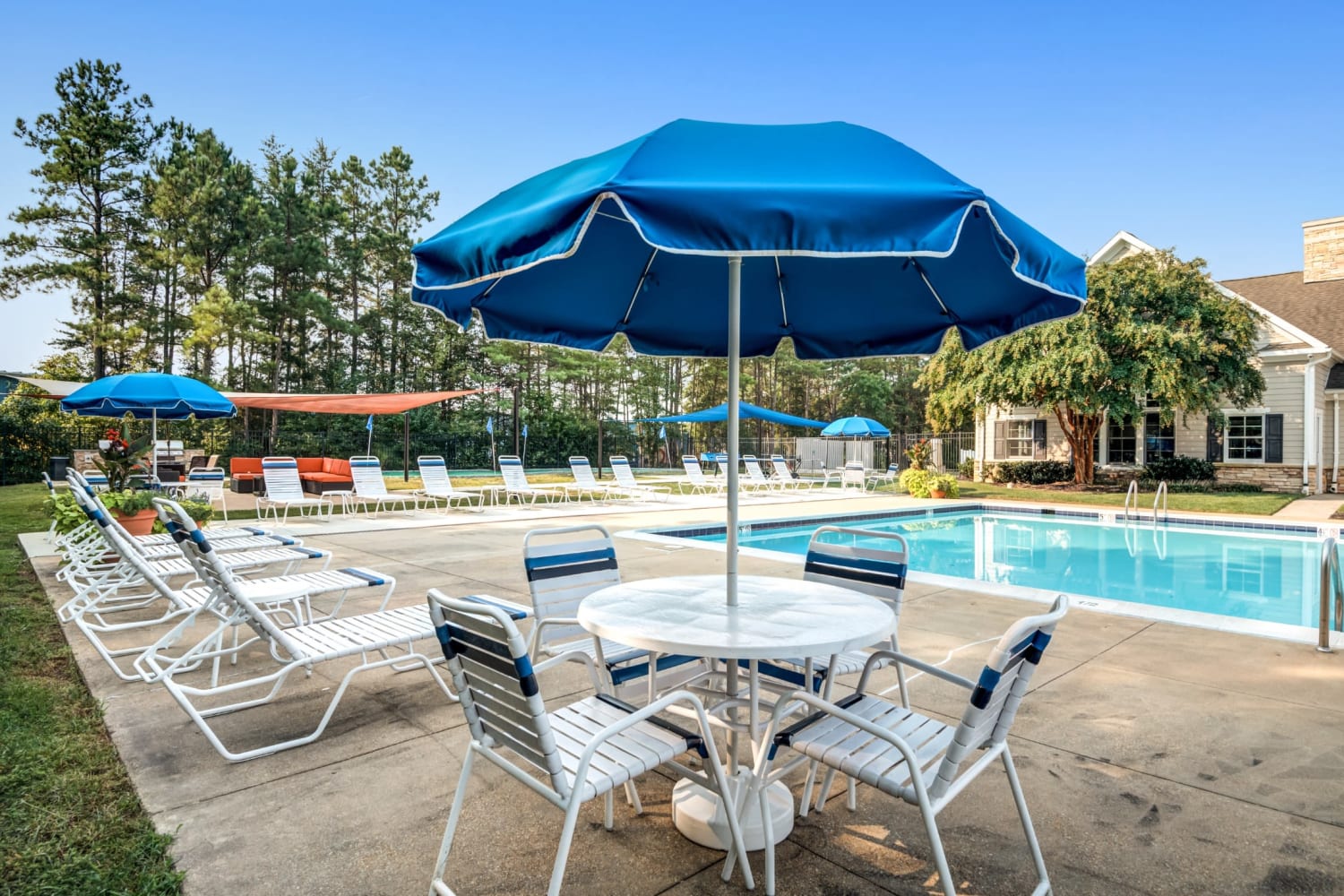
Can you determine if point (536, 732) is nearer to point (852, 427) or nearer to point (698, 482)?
point (698, 482)

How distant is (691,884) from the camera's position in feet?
6.53

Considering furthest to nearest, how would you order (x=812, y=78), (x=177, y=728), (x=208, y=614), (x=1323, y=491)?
(x=1323, y=491), (x=812, y=78), (x=208, y=614), (x=177, y=728)

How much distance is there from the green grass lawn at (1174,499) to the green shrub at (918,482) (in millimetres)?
1047

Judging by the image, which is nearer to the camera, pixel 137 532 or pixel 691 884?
pixel 691 884

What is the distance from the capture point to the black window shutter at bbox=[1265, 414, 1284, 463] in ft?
56.7

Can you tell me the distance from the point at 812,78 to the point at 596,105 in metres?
4.21

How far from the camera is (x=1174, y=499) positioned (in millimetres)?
15352

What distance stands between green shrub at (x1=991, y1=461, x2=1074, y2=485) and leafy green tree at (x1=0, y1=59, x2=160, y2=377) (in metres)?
26.8

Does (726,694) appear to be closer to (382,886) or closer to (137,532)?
(382,886)

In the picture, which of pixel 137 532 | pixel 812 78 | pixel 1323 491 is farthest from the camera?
pixel 1323 491

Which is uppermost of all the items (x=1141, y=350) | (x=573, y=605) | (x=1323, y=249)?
(x=1323, y=249)

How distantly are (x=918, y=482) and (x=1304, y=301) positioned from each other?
1378 centimetres

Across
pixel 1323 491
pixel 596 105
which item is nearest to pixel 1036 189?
pixel 1323 491

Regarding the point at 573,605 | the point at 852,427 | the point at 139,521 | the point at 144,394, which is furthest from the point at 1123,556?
the point at 144,394
